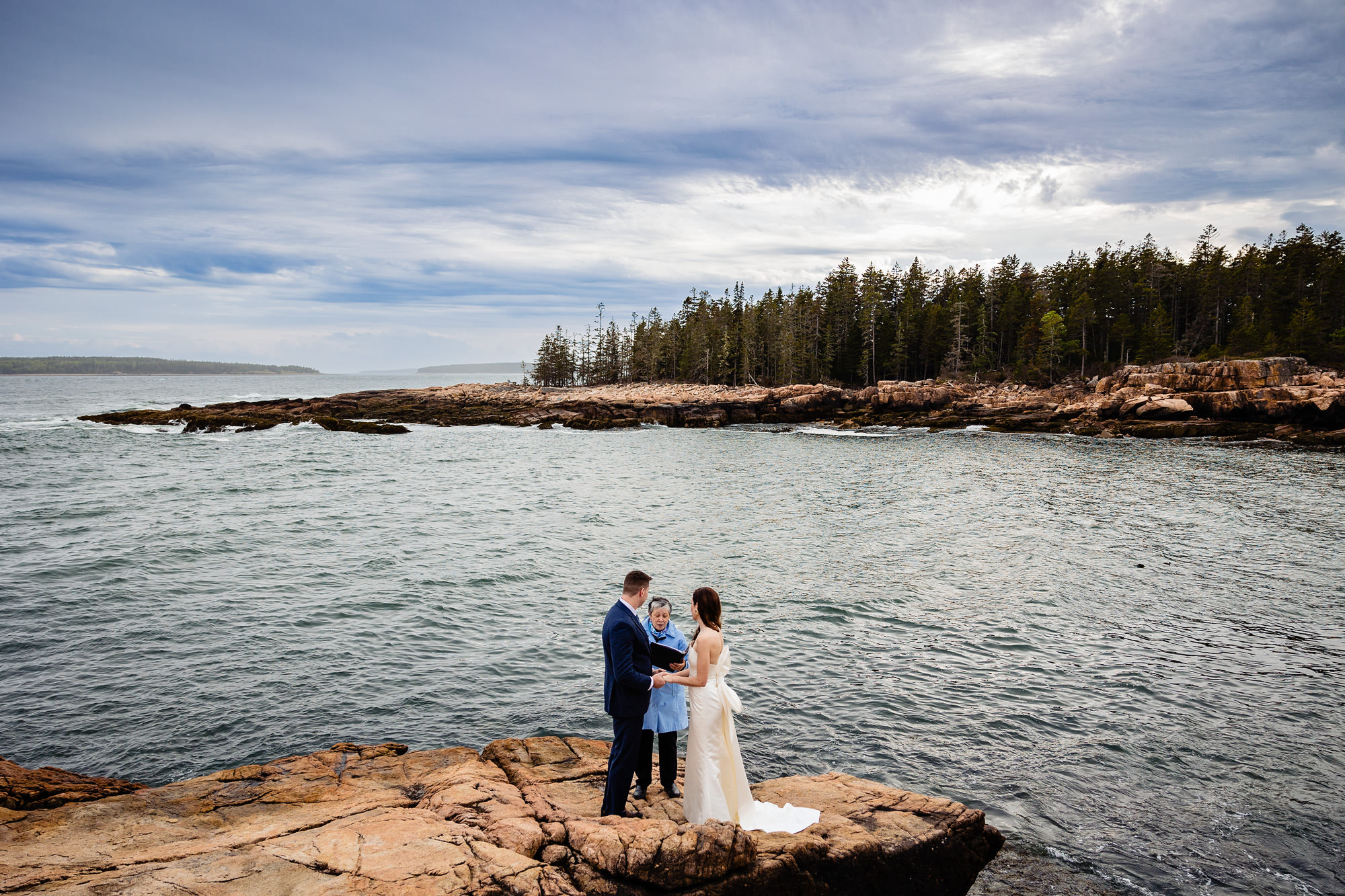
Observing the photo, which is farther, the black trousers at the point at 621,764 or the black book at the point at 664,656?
the black book at the point at 664,656

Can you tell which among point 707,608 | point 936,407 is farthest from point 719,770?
point 936,407

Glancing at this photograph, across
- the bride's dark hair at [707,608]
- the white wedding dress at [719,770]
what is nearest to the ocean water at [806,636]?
the white wedding dress at [719,770]

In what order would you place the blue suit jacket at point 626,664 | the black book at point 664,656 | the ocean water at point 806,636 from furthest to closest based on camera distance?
the ocean water at point 806,636, the black book at point 664,656, the blue suit jacket at point 626,664

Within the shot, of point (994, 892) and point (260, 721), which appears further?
point (260, 721)

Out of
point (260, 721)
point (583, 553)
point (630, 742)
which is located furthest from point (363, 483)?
point (630, 742)

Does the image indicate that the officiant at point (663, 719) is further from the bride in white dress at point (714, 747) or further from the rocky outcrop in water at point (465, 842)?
the bride in white dress at point (714, 747)

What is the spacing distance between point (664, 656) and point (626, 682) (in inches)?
A: 28.2

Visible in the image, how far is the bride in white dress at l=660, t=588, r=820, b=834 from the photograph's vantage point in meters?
5.97

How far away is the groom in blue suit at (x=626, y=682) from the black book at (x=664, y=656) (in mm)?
405

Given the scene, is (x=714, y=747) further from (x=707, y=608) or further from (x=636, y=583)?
(x=636, y=583)

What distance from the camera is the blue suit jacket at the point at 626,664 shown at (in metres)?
6.13

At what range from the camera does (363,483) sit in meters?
31.8

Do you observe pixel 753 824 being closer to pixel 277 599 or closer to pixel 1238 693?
pixel 1238 693

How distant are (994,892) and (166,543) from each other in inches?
891
